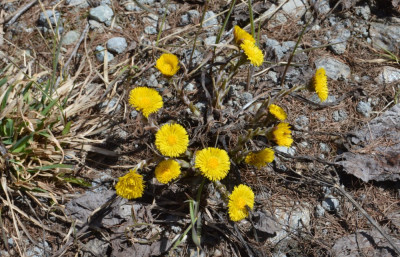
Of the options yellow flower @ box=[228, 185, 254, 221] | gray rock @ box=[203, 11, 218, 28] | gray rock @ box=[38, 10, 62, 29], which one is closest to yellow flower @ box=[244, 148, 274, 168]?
yellow flower @ box=[228, 185, 254, 221]

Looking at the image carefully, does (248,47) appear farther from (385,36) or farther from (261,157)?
(385,36)

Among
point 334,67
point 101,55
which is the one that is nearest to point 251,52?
point 334,67

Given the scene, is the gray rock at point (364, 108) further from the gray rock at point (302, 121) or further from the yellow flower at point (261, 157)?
the yellow flower at point (261, 157)

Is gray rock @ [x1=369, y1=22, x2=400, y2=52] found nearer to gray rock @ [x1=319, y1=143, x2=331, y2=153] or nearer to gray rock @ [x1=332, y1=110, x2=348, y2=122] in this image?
gray rock @ [x1=332, y1=110, x2=348, y2=122]

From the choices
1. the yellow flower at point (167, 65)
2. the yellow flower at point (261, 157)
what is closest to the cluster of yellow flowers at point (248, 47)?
the yellow flower at point (167, 65)

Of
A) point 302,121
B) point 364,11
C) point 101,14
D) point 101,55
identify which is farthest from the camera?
point 364,11
